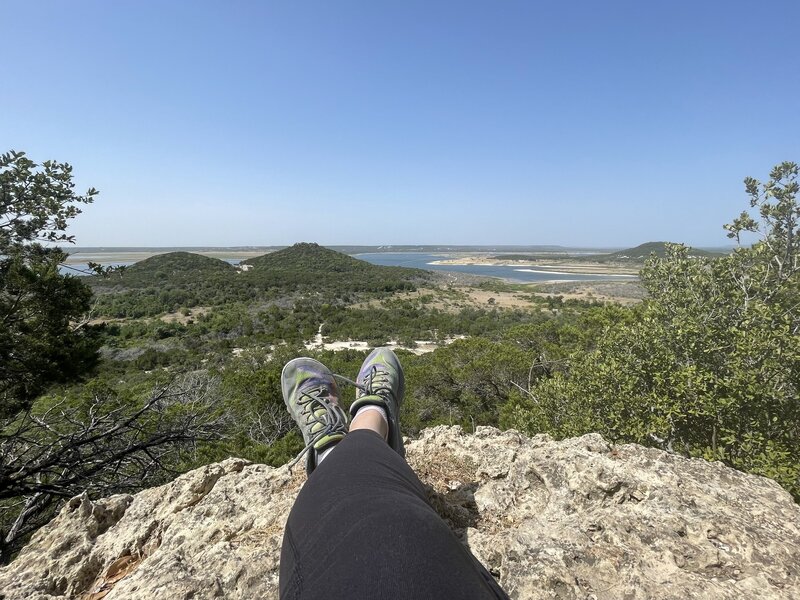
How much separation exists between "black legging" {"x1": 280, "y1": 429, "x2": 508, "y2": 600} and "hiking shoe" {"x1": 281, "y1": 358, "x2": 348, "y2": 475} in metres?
0.78

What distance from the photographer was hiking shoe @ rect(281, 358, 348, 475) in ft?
7.02

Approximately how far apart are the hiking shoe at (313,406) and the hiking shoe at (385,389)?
19cm

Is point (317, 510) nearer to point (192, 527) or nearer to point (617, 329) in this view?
point (192, 527)

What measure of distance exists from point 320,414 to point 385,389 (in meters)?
0.52

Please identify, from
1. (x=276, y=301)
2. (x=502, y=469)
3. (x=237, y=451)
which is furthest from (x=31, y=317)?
(x=276, y=301)

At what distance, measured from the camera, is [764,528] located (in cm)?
174

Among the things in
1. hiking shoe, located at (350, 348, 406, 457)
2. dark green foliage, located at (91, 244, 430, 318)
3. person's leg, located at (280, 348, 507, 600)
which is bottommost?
dark green foliage, located at (91, 244, 430, 318)

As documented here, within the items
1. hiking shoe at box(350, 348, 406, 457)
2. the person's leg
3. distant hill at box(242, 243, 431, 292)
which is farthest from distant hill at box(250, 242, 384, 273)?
the person's leg

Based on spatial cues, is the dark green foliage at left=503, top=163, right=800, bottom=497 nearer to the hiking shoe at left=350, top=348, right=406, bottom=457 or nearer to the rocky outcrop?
the rocky outcrop

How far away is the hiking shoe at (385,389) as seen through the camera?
7.60 feet

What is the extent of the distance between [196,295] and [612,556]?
54430 millimetres

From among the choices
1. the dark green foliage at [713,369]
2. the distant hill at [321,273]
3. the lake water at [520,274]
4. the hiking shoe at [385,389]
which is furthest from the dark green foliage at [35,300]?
the lake water at [520,274]

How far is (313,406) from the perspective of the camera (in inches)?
109

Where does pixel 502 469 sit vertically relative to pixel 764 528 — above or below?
below
